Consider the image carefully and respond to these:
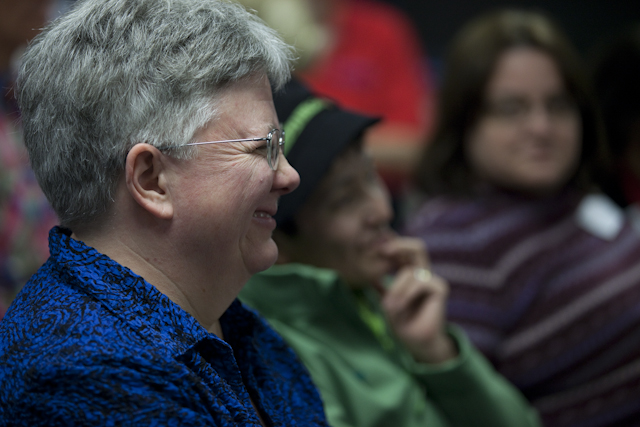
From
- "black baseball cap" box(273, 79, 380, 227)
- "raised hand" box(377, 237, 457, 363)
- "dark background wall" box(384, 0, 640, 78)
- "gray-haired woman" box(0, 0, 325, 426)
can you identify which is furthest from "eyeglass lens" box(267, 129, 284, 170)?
"dark background wall" box(384, 0, 640, 78)

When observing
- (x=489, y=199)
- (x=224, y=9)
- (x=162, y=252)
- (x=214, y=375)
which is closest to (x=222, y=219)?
(x=162, y=252)

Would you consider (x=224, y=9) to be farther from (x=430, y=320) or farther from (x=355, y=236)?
(x=430, y=320)

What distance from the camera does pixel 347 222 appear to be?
5.47 feet

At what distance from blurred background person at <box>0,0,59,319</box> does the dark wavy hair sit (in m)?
1.32

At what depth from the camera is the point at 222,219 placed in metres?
0.96

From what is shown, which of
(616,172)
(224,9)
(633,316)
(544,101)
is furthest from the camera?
(616,172)

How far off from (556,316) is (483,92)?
0.78m

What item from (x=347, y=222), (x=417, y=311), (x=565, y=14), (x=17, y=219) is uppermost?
(x=565, y=14)

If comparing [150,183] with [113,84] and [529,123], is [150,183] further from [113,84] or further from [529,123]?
[529,123]

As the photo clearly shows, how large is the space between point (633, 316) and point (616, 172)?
781mm

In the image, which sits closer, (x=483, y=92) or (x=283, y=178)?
(x=283, y=178)

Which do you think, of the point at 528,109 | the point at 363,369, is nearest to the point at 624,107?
the point at 528,109

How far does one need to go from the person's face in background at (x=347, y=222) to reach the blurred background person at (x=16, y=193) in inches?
28.8

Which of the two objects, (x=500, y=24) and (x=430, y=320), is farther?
(x=500, y=24)
